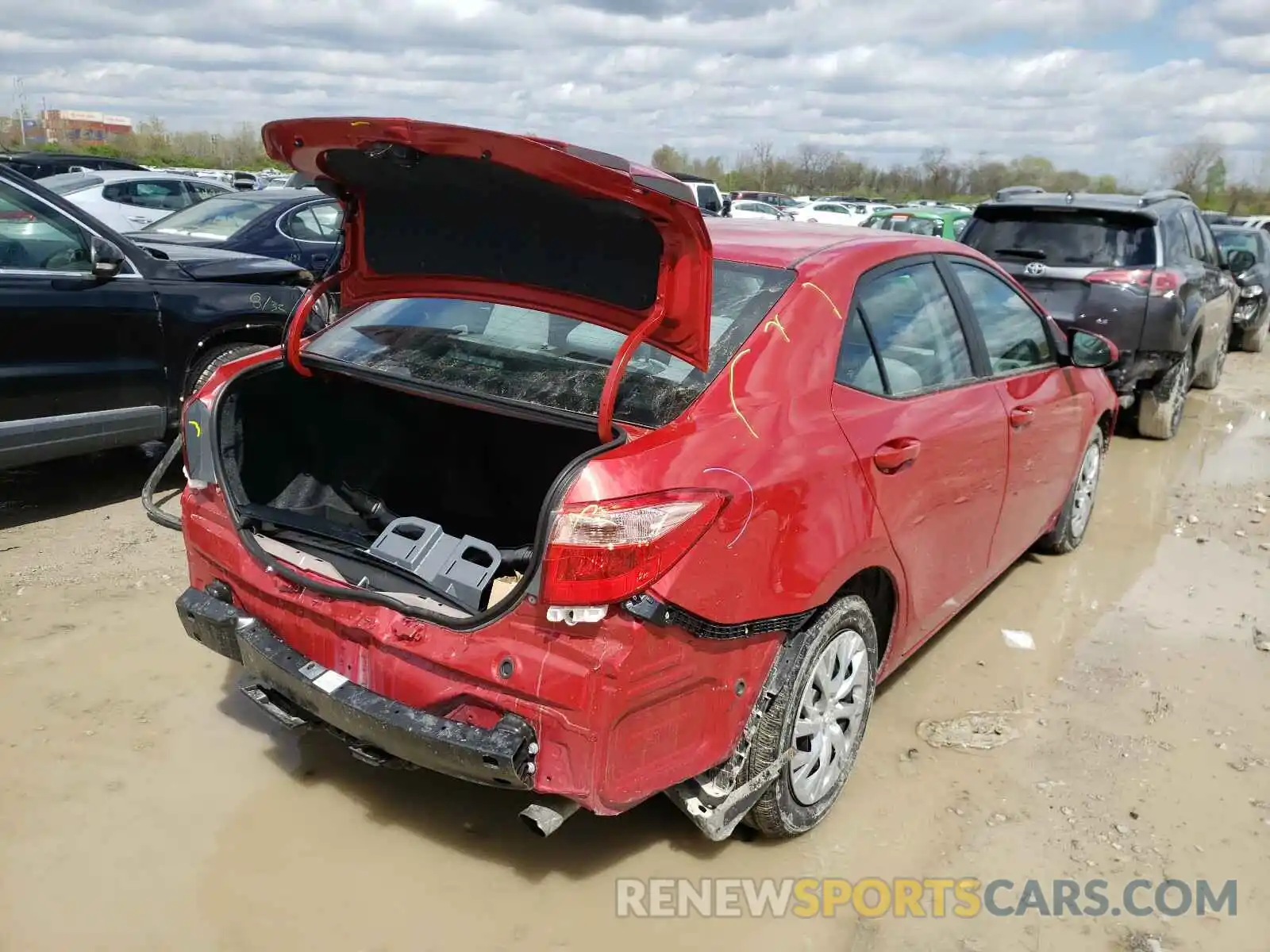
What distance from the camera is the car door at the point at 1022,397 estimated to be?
391 cm

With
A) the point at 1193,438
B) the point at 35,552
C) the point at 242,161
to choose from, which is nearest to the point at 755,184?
the point at 242,161

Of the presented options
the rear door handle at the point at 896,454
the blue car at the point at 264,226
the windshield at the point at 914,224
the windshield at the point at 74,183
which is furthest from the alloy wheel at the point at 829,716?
the windshield at the point at 914,224

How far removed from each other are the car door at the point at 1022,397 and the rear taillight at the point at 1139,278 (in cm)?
275

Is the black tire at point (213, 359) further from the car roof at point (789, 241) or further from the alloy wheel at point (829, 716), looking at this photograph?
the alloy wheel at point (829, 716)

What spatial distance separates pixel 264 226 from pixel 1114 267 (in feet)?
22.9

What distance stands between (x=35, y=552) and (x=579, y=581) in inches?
148

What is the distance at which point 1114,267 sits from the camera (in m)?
7.18

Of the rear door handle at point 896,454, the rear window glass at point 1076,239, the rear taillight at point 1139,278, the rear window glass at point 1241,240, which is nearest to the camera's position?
the rear door handle at point 896,454

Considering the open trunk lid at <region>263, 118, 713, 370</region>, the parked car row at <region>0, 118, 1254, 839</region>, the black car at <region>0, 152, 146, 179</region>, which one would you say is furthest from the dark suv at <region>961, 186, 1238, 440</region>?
the black car at <region>0, 152, 146, 179</region>

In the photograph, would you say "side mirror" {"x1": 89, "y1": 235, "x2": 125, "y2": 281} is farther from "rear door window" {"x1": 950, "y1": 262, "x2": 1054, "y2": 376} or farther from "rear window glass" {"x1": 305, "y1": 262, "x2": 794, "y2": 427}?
"rear door window" {"x1": 950, "y1": 262, "x2": 1054, "y2": 376}

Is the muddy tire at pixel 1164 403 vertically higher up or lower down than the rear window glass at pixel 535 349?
lower down

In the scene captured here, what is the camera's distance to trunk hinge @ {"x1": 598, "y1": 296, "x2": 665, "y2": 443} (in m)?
2.47

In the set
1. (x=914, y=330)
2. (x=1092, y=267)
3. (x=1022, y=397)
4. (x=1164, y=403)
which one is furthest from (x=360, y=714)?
(x=1164, y=403)

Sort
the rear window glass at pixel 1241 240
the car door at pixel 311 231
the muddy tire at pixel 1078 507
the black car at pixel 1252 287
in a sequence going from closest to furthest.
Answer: the muddy tire at pixel 1078 507, the car door at pixel 311 231, the black car at pixel 1252 287, the rear window glass at pixel 1241 240
